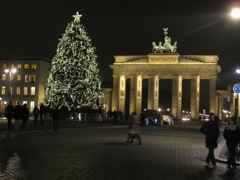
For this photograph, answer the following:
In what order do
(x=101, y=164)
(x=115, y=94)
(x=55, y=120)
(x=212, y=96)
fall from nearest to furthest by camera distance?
1. (x=101, y=164)
2. (x=55, y=120)
3. (x=212, y=96)
4. (x=115, y=94)

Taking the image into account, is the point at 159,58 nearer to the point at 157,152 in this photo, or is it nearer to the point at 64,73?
the point at 64,73

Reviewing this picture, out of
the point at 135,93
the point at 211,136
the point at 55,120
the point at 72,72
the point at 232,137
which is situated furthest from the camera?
the point at 135,93

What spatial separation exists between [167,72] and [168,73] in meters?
0.31

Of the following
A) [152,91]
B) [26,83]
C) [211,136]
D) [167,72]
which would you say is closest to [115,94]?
→ [152,91]

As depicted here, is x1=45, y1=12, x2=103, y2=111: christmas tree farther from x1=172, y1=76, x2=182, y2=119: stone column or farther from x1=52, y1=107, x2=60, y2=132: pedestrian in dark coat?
x1=172, y1=76, x2=182, y2=119: stone column

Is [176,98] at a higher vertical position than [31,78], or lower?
lower

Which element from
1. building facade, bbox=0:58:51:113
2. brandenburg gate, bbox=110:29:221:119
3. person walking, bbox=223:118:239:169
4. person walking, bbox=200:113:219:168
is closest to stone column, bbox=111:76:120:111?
brandenburg gate, bbox=110:29:221:119

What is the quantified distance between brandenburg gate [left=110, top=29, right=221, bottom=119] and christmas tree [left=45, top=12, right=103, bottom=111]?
4752 centimetres

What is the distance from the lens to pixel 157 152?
22156mm

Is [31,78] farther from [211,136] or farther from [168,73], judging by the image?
[211,136]

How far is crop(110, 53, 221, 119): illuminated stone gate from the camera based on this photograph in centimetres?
10569

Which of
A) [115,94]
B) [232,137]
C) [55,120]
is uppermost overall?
[115,94]

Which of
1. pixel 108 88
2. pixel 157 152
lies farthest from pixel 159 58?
pixel 157 152

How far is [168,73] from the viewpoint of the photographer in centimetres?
10744
